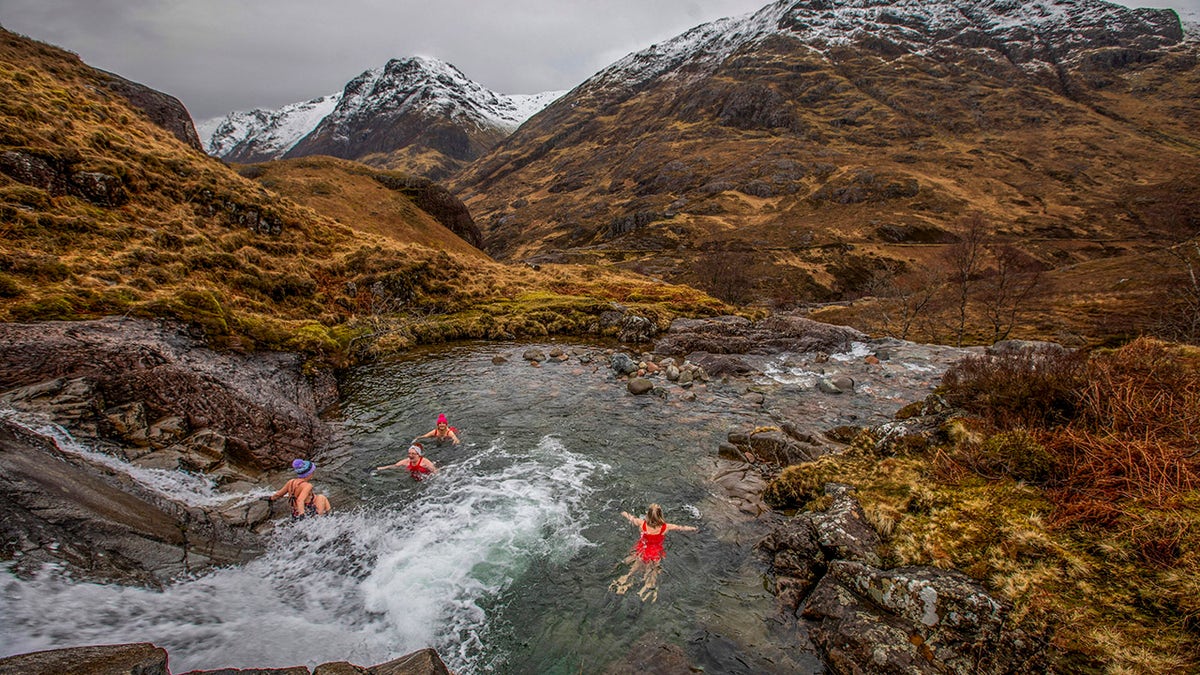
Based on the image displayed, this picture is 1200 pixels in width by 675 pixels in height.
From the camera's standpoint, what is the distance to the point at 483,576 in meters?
9.38

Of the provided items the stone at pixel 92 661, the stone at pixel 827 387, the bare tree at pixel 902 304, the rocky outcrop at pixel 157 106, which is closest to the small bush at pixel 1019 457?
the stone at pixel 92 661

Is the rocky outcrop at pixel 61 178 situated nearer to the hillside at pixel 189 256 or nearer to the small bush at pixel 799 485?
the hillside at pixel 189 256

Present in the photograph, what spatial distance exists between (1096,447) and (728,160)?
181666 millimetres

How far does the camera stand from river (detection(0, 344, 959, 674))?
686 cm

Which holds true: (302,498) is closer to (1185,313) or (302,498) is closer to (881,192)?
(1185,313)

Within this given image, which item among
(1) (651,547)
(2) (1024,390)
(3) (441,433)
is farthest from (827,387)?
(3) (441,433)

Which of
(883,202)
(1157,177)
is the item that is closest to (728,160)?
(883,202)

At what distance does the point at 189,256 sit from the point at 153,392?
14.1 metres

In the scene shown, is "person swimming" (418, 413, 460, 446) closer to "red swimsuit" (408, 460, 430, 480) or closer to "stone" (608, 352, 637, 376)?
"red swimsuit" (408, 460, 430, 480)

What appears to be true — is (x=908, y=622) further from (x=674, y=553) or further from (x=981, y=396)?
(x=981, y=396)

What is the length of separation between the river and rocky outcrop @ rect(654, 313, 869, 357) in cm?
1297

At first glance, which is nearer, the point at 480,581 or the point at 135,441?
the point at 480,581

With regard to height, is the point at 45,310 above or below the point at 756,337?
above

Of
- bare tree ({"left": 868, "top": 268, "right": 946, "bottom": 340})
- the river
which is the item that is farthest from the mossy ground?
bare tree ({"left": 868, "top": 268, "right": 946, "bottom": 340})
